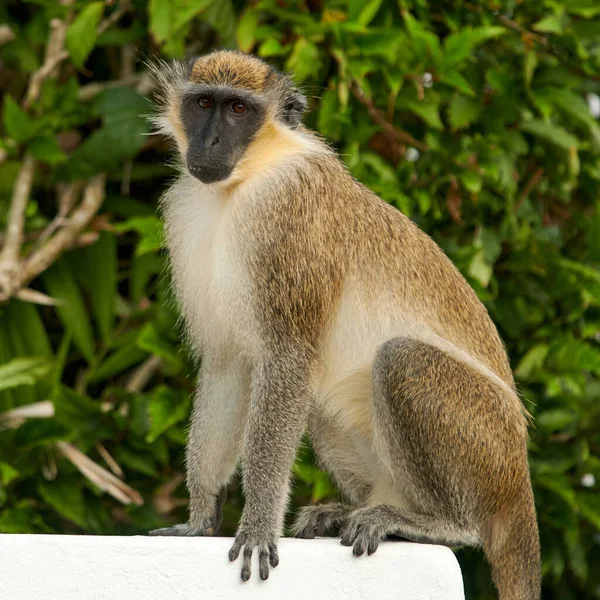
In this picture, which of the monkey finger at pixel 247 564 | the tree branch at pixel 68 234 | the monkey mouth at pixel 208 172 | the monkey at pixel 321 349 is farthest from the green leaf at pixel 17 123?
the monkey finger at pixel 247 564

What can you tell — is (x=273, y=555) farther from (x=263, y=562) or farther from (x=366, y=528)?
(x=366, y=528)

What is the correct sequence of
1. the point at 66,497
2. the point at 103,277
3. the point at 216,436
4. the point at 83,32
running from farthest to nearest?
the point at 103,277, the point at 83,32, the point at 66,497, the point at 216,436

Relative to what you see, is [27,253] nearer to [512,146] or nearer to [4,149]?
[4,149]

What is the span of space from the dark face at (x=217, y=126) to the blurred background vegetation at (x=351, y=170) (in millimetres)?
1227

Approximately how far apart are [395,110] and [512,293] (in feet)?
4.63

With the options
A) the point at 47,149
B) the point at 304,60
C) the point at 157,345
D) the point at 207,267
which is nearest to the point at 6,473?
the point at 157,345

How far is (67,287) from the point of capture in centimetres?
748

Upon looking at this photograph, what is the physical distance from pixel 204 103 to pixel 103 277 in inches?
104

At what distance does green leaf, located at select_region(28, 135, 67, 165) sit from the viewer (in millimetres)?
6879

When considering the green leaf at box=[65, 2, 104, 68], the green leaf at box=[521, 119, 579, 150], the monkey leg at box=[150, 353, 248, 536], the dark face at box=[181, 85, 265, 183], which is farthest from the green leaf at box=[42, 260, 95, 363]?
the green leaf at box=[521, 119, 579, 150]

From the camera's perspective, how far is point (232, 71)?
5180 millimetres

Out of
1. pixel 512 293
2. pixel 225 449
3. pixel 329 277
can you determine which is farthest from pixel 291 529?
pixel 512 293

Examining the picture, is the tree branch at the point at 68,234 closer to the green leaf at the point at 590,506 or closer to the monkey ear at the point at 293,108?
the monkey ear at the point at 293,108

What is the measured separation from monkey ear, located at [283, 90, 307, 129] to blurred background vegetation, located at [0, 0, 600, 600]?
94 cm
